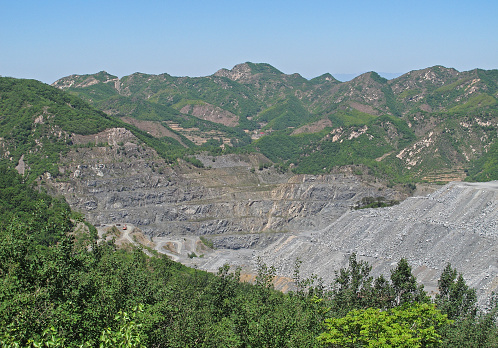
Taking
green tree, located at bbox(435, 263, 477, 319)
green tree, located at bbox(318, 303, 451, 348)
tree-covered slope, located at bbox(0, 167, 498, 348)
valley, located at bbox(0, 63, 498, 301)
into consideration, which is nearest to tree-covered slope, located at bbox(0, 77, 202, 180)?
valley, located at bbox(0, 63, 498, 301)

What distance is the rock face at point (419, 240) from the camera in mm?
70000

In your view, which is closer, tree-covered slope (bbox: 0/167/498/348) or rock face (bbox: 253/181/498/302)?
tree-covered slope (bbox: 0/167/498/348)

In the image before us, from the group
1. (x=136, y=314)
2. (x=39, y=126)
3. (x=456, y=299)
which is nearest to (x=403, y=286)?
(x=456, y=299)

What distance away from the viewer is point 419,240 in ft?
260

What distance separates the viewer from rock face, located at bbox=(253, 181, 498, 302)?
70.0m

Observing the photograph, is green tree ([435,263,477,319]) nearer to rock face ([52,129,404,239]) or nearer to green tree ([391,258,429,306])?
green tree ([391,258,429,306])

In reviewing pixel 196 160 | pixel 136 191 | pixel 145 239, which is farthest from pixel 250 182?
pixel 145 239

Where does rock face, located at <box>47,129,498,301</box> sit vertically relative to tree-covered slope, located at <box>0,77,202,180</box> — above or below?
below

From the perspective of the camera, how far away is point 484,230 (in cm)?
7512

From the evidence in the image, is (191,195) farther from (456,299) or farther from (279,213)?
(456,299)

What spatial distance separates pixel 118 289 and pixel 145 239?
72286mm

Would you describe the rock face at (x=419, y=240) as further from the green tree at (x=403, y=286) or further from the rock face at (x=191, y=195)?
the rock face at (x=191, y=195)

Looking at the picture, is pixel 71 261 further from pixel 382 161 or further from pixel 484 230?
pixel 382 161

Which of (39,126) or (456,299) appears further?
(39,126)
